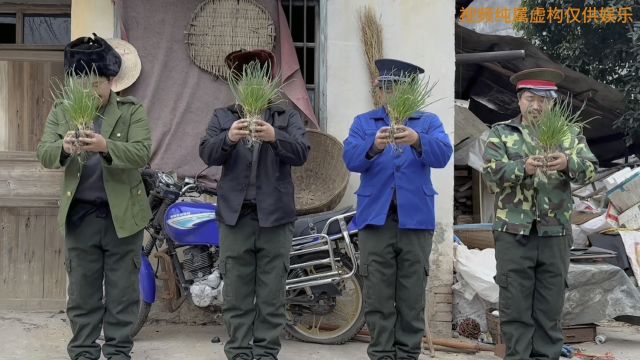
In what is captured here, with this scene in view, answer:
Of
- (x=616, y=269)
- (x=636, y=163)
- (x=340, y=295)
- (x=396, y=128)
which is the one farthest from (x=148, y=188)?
(x=636, y=163)

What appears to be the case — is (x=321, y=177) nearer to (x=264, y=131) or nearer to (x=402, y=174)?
(x=402, y=174)

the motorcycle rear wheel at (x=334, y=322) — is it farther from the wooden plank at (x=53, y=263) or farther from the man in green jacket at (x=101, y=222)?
the wooden plank at (x=53, y=263)

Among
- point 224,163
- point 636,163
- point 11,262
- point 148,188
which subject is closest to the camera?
point 224,163

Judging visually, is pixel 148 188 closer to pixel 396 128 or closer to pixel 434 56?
pixel 396 128

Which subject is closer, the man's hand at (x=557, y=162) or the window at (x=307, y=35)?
the man's hand at (x=557, y=162)

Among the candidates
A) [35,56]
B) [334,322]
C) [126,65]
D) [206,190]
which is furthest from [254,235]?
[35,56]

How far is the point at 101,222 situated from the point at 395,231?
172cm

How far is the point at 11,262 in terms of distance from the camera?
5.94 meters

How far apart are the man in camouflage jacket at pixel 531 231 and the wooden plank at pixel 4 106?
13.5 feet

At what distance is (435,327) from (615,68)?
714cm

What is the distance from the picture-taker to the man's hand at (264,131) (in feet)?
12.4

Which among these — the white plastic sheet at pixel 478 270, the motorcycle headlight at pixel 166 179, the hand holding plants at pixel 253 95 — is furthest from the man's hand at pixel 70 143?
the white plastic sheet at pixel 478 270

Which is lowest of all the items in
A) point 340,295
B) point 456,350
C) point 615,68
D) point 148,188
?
point 456,350

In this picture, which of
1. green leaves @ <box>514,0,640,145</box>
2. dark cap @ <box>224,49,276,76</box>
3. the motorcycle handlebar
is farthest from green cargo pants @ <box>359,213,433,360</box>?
green leaves @ <box>514,0,640,145</box>
